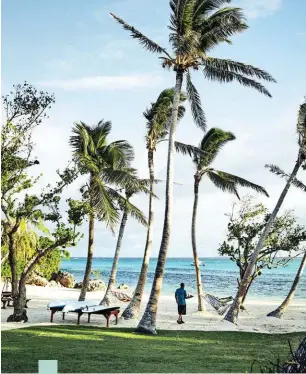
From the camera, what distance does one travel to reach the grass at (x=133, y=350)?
8.88 m

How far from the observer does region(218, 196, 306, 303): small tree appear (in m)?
20.3

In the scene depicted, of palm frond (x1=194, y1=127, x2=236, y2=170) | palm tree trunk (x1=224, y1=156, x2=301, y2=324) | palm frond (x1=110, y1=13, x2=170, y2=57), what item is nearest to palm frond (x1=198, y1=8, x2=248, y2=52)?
palm frond (x1=110, y1=13, x2=170, y2=57)

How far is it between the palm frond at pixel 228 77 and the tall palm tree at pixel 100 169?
356 centimetres

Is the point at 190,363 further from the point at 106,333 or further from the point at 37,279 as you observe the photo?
the point at 37,279

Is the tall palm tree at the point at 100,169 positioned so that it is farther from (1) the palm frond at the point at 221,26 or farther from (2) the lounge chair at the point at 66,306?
(1) the palm frond at the point at 221,26

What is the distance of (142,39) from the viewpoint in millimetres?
13438

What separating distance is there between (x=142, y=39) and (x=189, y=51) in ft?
3.65

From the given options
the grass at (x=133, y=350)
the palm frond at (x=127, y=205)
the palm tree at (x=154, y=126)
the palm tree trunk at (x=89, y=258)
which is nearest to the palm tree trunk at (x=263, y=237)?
the grass at (x=133, y=350)

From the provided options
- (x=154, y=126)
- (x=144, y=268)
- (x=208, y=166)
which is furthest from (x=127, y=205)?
(x=208, y=166)

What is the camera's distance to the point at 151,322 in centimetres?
1307

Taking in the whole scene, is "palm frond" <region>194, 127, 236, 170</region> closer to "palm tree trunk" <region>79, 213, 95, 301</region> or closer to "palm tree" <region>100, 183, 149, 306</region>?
"palm tree" <region>100, 183, 149, 306</region>

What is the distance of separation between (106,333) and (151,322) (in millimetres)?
977

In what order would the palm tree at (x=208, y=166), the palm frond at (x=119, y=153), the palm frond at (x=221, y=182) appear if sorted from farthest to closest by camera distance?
the palm tree at (x=208, y=166) → the palm frond at (x=221, y=182) → the palm frond at (x=119, y=153)

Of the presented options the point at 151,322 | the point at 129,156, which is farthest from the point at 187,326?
the point at 129,156
